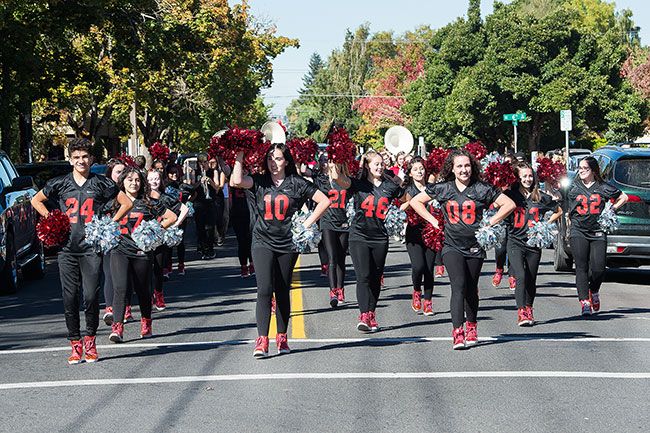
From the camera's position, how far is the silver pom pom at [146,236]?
11.8 metres

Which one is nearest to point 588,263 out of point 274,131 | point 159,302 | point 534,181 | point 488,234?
point 534,181

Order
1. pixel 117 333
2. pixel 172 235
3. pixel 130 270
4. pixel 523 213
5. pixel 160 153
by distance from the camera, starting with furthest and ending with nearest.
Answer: pixel 160 153, pixel 172 235, pixel 523 213, pixel 130 270, pixel 117 333

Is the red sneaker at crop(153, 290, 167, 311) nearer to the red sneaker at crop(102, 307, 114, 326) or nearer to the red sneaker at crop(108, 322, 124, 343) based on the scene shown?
the red sneaker at crop(102, 307, 114, 326)

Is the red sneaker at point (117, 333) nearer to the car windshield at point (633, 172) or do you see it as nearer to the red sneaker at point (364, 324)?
the red sneaker at point (364, 324)

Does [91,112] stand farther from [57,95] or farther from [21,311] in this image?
[21,311]

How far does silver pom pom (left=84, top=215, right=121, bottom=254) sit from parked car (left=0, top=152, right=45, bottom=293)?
19.5 ft

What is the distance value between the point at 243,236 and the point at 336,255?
3.79m

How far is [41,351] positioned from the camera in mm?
11297

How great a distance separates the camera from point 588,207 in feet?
45.0

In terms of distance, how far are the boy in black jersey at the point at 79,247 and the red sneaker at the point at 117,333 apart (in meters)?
1.10

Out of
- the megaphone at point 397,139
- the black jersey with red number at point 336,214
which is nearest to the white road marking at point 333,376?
the black jersey with red number at point 336,214

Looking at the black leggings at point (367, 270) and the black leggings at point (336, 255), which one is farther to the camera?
the black leggings at point (336, 255)

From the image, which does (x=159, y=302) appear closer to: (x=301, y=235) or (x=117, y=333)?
(x=117, y=333)

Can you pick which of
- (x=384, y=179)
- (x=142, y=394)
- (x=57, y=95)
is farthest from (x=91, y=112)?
(x=142, y=394)
